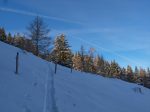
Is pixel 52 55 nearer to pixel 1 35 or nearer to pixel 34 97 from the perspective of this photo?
pixel 1 35

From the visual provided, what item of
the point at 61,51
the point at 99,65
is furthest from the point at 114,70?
the point at 61,51

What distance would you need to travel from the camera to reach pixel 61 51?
6588 centimetres

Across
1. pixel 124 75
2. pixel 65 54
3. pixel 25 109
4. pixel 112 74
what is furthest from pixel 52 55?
pixel 25 109

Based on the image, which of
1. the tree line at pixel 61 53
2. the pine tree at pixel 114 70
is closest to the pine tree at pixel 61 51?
the tree line at pixel 61 53

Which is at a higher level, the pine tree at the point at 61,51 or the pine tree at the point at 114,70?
the pine tree at the point at 61,51

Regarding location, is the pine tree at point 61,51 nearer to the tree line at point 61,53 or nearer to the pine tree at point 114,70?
the tree line at point 61,53

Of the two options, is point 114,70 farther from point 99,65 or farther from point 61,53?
point 61,53

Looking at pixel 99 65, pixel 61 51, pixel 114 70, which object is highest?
pixel 61 51

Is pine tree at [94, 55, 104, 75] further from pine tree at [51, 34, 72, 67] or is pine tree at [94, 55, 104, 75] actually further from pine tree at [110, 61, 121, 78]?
pine tree at [51, 34, 72, 67]

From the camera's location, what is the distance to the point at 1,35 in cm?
6925

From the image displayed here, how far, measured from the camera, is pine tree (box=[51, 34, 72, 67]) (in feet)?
214

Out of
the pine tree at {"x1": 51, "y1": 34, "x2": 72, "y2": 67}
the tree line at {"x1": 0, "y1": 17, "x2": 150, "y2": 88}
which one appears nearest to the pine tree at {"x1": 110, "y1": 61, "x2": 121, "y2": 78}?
the tree line at {"x1": 0, "y1": 17, "x2": 150, "y2": 88}

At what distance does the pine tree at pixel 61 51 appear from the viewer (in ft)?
214

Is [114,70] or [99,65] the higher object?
[99,65]
